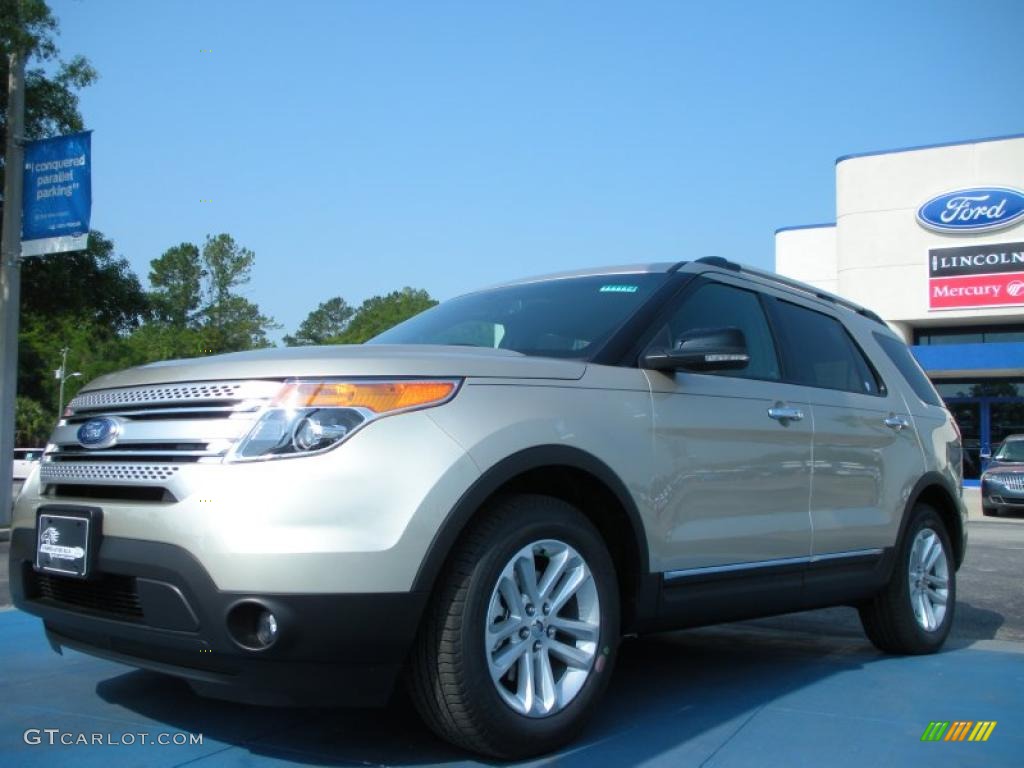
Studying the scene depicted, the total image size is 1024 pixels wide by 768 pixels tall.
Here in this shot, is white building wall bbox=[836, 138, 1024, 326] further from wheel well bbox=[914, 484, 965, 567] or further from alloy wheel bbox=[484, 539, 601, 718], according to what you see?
alloy wheel bbox=[484, 539, 601, 718]

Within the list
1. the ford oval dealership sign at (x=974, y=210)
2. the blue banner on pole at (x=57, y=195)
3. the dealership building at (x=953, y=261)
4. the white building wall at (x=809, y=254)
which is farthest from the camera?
the white building wall at (x=809, y=254)

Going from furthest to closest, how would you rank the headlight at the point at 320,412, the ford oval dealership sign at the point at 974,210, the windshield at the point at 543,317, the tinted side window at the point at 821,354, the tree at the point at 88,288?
the ford oval dealership sign at the point at 974,210 → the tree at the point at 88,288 → the tinted side window at the point at 821,354 → the windshield at the point at 543,317 → the headlight at the point at 320,412

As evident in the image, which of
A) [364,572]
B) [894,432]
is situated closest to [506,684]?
[364,572]

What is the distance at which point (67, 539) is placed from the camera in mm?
3180

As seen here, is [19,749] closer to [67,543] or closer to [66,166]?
[67,543]

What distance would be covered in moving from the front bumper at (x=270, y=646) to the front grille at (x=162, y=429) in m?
0.24

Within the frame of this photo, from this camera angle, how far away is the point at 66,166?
12.7 meters

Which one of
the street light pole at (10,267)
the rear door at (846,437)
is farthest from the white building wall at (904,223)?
the rear door at (846,437)

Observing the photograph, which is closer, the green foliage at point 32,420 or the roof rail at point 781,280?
the roof rail at point 781,280

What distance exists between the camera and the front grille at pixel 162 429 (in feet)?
9.73

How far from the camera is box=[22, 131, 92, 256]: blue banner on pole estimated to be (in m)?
12.6

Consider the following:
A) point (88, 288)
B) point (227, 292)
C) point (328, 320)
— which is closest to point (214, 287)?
point (227, 292)

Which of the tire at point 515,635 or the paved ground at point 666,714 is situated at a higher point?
the tire at point 515,635

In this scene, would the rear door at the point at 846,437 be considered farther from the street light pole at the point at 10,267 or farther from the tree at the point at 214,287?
the tree at the point at 214,287
